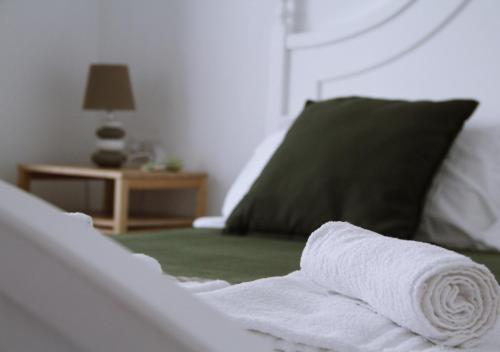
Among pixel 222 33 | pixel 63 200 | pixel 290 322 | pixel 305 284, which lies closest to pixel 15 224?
pixel 290 322

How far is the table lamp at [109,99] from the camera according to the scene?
128 inches

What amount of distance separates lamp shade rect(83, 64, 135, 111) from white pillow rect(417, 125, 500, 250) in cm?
155

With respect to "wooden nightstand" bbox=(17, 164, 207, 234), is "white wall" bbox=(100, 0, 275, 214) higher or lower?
higher

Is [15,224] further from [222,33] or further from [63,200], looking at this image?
[63,200]

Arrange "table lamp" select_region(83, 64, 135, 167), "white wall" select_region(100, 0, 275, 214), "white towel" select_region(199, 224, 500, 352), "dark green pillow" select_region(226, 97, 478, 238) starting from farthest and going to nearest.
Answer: "table lamp" select_region(83, 64, 135, 167) < "white wall" select_region(100, 0, 275, 214) < "dark green pillow" select_region(226, 97, 478, 238) < "white towel" select_region(199, 224, 500, 352)

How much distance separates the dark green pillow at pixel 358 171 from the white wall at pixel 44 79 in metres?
1.64

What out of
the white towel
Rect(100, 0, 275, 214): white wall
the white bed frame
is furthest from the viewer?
Rect(100, 0, 275, 214): white wall

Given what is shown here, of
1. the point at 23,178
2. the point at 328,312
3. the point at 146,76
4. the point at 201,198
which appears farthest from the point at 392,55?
the point at 328,312

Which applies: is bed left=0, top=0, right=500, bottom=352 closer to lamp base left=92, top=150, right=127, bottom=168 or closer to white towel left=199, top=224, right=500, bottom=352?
white towel left=199, top=224, right=500, bottom=352

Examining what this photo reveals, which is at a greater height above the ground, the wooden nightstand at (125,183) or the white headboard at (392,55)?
→ the white headboard at (392,55)

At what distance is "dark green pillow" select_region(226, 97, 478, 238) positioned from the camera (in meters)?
1.92

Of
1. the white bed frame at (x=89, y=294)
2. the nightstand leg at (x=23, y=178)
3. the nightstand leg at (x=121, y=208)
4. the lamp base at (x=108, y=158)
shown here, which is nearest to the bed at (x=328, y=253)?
the white bed frame at (x=89, y=294)

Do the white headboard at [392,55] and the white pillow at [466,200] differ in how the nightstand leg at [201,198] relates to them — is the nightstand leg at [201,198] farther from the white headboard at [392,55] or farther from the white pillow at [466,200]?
the white pillow at [466,200]

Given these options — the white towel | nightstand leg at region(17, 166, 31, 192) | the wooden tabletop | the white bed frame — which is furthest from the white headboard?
the white bed frame
